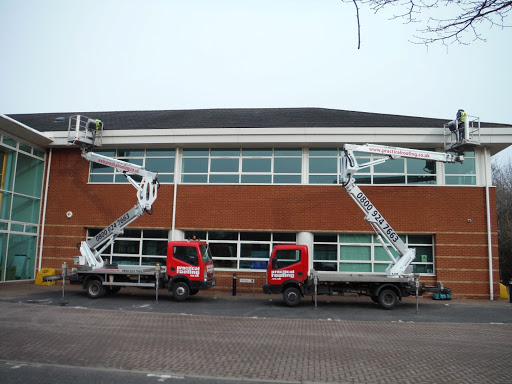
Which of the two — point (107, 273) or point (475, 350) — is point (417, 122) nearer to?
point (475, 350)

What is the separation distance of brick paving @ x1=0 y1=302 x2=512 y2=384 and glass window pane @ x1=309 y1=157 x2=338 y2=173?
27.8 feet

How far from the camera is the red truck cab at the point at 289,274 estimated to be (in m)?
14.5

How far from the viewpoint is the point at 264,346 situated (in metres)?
8.60

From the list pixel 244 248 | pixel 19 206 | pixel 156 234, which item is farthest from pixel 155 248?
pixel 19 206

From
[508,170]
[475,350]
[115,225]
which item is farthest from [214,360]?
[508,170]

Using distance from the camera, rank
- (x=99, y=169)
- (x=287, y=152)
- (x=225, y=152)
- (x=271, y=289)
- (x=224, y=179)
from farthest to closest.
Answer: (x=99, y=169) < (x=225, y=152) < (x=224, y=179) < (x=287, y=152) < (x=271, y=289)

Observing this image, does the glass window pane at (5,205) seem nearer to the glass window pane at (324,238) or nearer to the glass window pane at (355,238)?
the glass window pane at (324,238)

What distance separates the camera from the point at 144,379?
630cm

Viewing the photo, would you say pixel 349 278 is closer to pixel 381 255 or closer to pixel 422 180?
pixel 381 255

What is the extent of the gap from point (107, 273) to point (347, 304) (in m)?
8.56

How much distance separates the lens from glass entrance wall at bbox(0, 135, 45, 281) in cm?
1847

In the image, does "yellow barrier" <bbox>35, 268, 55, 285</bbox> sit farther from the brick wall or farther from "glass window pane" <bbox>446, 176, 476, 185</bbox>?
"glass window pane" <bbox>446, 176, 476, 185</bbox>

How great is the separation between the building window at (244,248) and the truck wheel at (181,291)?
12.5ft

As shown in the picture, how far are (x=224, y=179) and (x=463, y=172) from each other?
33.6ft
